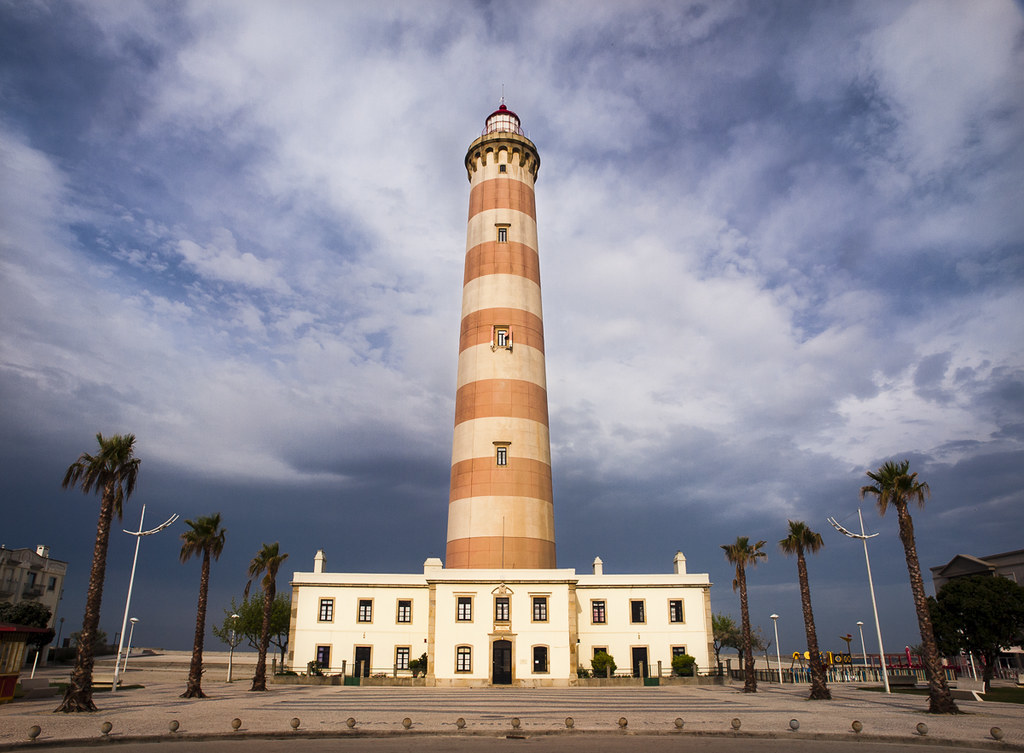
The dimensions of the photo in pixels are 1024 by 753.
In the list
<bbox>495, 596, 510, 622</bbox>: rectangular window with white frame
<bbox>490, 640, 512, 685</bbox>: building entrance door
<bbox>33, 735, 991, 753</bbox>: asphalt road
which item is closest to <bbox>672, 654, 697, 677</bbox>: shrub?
<bbox>490, 640, 512, 685</bbox>: building entrance door

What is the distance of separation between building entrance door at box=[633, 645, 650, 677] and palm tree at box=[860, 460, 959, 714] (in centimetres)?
1776

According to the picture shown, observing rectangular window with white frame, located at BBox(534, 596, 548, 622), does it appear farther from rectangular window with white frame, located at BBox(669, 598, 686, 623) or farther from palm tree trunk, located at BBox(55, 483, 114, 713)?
palm tree trunk, located at BBox(55, 483, 114, 713)

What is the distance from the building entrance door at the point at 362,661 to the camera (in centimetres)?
4278

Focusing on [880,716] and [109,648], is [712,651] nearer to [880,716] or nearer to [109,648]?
[880,716]

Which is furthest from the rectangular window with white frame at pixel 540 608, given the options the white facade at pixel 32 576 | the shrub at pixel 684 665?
the white facade at pixel 32 576

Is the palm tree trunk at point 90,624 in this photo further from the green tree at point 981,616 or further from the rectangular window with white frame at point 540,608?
the green tree at point 981,616

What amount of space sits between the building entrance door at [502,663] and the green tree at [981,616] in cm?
3065

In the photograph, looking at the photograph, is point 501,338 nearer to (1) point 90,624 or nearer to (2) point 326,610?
(2) point 326,610

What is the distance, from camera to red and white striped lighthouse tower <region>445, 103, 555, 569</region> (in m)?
41.5

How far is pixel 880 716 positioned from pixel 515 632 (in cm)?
2038

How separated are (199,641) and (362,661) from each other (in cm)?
1246

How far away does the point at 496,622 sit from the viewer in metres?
40.3

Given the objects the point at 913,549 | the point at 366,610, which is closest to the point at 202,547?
the point at 366,610

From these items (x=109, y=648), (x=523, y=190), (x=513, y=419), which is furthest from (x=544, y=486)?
(x=109, y=648)
